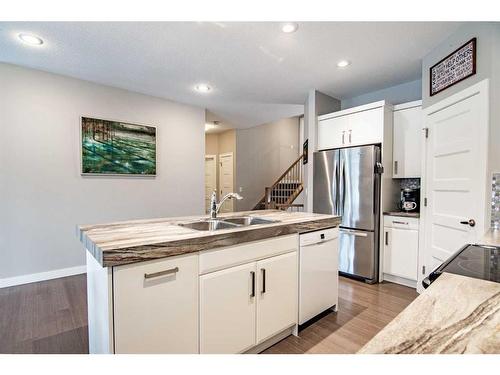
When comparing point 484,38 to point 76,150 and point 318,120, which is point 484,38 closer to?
point 318,120

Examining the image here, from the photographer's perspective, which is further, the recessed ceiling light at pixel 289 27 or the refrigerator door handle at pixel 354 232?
the refrigerator door handle at pixel 354 232

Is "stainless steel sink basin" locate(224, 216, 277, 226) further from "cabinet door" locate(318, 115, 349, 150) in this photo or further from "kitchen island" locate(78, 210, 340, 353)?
"cabinet door" locate(318, 115, 349, 150)

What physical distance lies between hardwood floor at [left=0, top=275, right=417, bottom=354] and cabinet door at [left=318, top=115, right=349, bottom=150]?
1854 mm

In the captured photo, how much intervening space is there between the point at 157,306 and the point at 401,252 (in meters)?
2.84

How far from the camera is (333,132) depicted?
3.65 m

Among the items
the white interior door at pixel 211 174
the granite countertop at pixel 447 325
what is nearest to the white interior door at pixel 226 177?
the white interior door at pixel 211 174

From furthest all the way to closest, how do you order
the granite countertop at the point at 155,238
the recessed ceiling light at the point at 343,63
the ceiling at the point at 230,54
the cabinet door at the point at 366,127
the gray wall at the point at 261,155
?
1. the gray wall at the point at 261,155
2. the cabinet door at the point at 366,127
3. the recessed ceiling light at the point at 343,63
4. the ceiling at the point at 230,54
5. the granite countertop at the point at 155,238

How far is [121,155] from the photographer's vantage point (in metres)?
3.66

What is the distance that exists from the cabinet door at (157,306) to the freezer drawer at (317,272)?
933mm

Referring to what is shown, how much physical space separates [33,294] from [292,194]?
527 centimetres

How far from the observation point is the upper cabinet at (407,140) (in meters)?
3.02

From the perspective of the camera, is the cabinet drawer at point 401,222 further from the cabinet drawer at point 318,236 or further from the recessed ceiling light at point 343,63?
the recessed ceiling light at point 343,63

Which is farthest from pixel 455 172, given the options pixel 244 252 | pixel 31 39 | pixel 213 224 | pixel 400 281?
pixel 31 39

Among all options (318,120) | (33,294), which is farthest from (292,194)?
(33,294)
